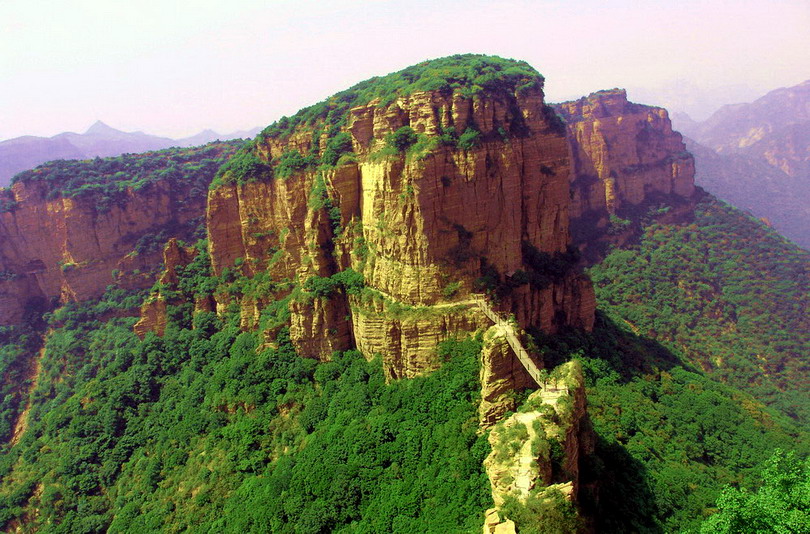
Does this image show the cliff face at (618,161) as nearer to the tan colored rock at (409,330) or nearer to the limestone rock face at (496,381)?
the tan colored rock at (409,330)

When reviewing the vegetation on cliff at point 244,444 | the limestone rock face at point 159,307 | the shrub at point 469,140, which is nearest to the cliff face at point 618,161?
the shrub at point 469,140

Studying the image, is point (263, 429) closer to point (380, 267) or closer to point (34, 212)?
point (380, 267)

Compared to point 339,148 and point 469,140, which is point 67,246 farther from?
point 469,140

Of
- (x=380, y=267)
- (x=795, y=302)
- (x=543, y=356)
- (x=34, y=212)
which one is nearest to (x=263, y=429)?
(x=380, y=267)

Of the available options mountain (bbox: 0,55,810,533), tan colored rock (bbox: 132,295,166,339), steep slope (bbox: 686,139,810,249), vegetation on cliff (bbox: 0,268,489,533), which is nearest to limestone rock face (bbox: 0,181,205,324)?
mountain (bbox: 0,55,810,533)

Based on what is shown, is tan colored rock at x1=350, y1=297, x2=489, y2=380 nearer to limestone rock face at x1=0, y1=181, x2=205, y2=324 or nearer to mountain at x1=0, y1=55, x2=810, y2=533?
mountain at x1=0, y1=55, x2=810, y2=533

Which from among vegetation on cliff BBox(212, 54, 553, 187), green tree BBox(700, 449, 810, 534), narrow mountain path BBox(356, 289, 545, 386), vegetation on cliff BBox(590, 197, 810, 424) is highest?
vegetation on cliff BBox(212, 54, 553, 187)

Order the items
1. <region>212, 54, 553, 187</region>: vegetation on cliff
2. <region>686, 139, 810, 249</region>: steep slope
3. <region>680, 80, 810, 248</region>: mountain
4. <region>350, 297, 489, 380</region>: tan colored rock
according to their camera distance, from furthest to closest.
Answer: <region>680, 80, 810, 248</region>: mountain < <region>686, 139, 810, 249</region>: steep slope < <region>212, 54, 553, 187</region>: vegetation on cliff < <region>350, 297, 489, 380</region>: tan colored rock
